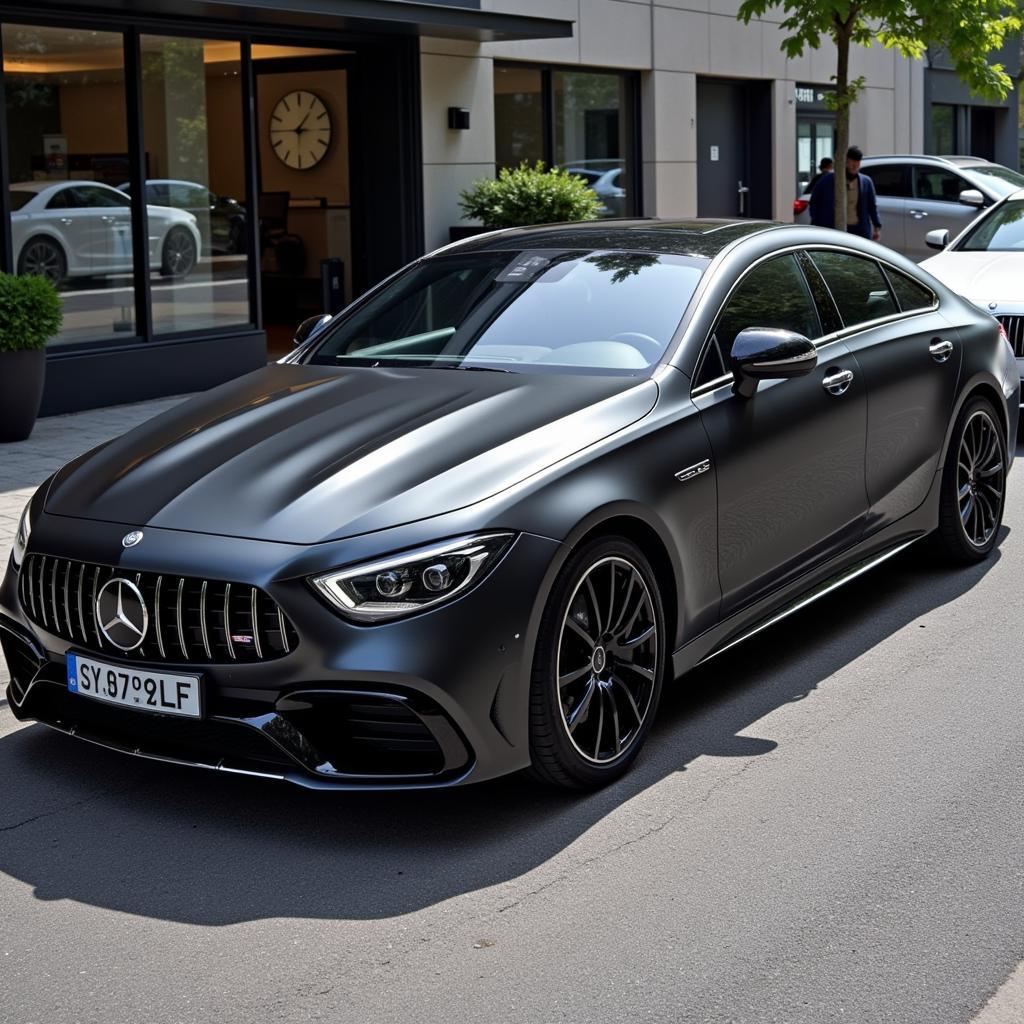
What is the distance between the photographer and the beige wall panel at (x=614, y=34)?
19062 mm

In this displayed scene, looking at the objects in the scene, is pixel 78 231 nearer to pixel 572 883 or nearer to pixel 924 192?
pixel 572 883

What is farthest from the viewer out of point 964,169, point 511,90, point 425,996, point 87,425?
point 964,169

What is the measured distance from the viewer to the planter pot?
11047mm

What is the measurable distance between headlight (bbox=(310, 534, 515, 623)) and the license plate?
1.47 ft

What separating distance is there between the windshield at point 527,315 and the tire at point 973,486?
1.87m

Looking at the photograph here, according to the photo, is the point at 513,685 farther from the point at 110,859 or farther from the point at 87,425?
the point at 87,425

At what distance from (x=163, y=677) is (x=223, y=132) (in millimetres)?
10557

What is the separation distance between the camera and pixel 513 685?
4.36 meters

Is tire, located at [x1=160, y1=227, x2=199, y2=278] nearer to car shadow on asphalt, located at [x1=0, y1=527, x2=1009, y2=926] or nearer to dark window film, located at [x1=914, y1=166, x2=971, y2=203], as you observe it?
car shadow on asphalt, located at [x1=0, y1=527, x2=1009, y2=926]

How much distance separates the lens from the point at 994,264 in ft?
38.1

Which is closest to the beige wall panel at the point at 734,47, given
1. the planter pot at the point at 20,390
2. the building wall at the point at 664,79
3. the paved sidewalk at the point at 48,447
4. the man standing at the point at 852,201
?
the building wall at the point at 664,79

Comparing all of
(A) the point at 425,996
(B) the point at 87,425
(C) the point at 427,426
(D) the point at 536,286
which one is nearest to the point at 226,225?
(B) the point at 87,425

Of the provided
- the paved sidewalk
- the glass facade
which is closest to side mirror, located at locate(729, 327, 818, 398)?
the paved sidewalk

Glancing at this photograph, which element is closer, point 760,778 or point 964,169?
point 760,778
